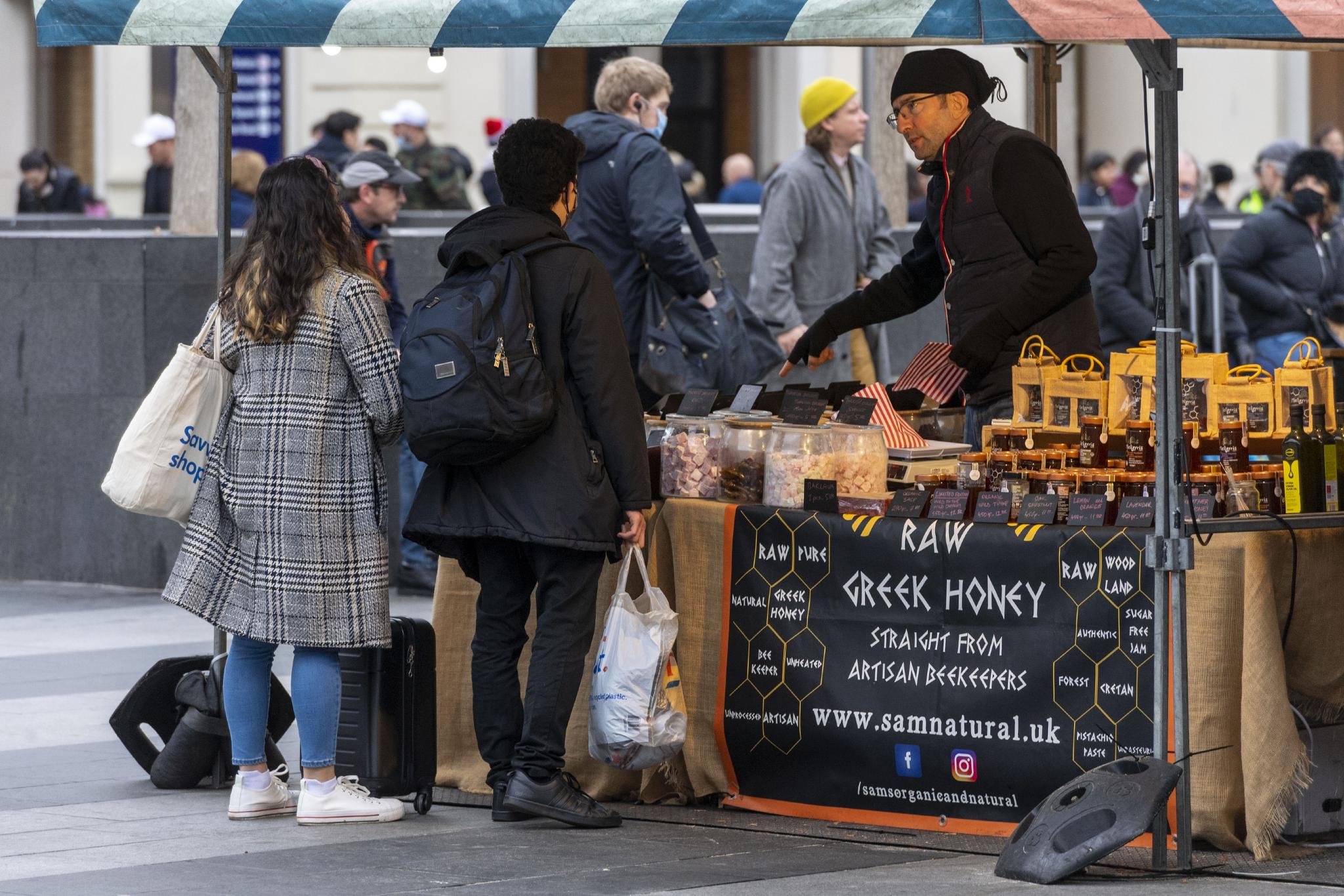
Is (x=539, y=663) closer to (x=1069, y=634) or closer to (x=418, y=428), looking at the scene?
(x=418, y=428)

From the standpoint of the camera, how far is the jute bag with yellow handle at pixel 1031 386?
584cm

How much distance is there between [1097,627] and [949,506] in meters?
0.50

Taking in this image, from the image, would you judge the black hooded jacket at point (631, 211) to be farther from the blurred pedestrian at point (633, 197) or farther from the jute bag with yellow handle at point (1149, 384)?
the jute bag with yellow handle at point (1149, 384)

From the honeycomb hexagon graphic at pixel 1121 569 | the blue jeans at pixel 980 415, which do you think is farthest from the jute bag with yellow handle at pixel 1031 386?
the honeycomb hexagon graphic at pixel 1121 569

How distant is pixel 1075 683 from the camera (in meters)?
5.40

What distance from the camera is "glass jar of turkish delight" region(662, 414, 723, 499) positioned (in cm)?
601

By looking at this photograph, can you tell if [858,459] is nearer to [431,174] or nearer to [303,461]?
[303,461]

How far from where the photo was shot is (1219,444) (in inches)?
213

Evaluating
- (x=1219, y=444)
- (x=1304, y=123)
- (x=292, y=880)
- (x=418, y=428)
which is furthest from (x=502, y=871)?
(x=1304, y=123)

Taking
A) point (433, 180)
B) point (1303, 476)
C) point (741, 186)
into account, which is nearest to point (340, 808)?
point (1303, 476)

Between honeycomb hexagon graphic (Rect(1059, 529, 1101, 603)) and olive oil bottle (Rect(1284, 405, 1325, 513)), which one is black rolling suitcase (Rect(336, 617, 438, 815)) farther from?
olive oil bottle (Rect(1284, 405, 1325, 513))

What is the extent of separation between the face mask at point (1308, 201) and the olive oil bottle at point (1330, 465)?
232 inches

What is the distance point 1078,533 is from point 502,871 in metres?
1.61

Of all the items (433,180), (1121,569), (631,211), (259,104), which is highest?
(259,104)
